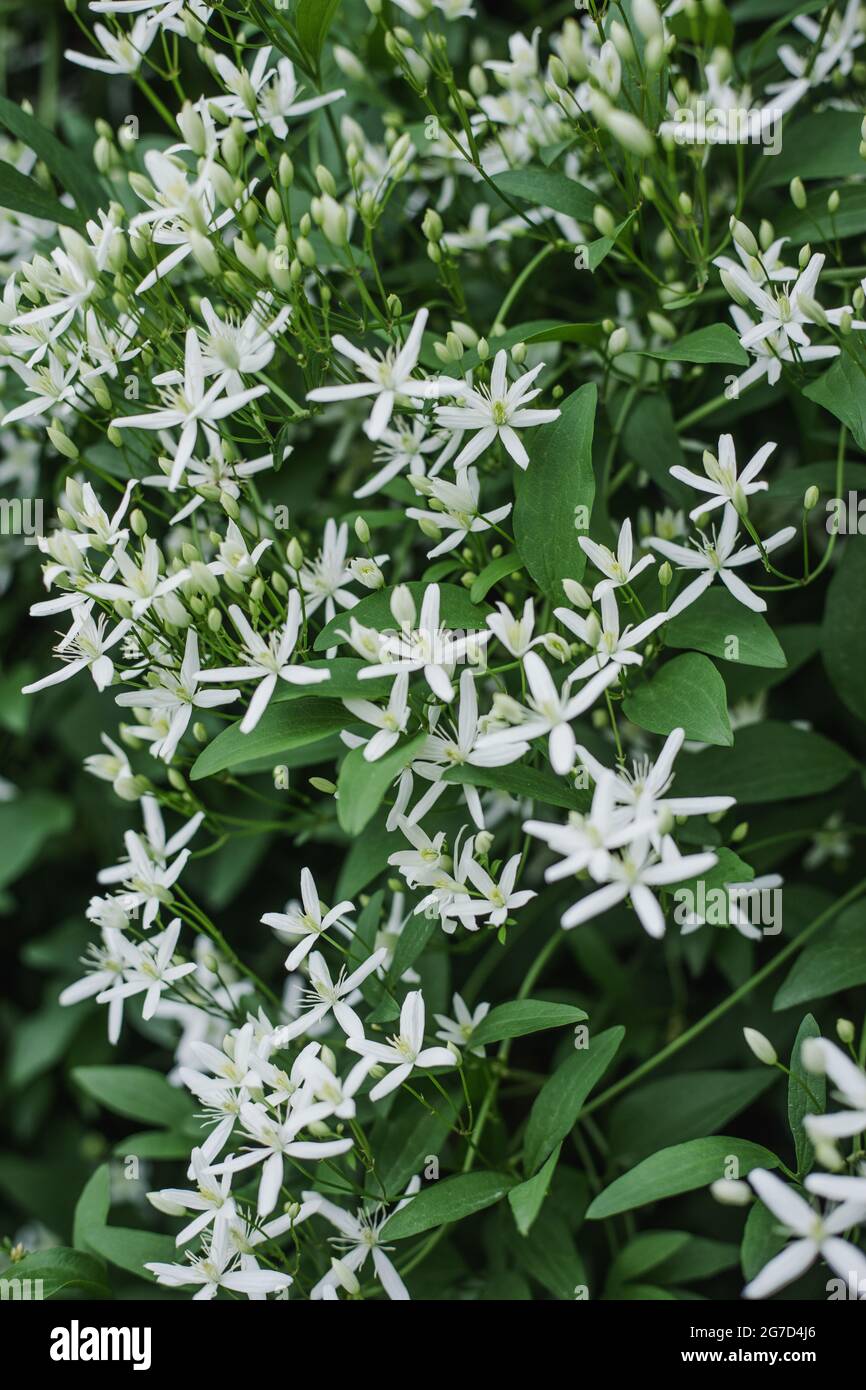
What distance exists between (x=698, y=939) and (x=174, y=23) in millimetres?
1041

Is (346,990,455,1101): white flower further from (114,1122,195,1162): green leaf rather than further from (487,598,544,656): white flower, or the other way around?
(114,1122,195,1162): green leaf

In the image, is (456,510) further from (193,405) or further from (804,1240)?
(804,1240)

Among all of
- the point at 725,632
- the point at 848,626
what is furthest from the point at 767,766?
the point at 725,632

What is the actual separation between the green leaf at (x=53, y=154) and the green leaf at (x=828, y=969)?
3.40 feet

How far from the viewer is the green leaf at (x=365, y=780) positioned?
2.67ft

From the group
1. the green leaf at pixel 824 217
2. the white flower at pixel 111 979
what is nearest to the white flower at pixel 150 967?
the white flower at pixel 111 979

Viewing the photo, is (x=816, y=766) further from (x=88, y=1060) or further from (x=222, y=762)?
(x=88, y=1060)

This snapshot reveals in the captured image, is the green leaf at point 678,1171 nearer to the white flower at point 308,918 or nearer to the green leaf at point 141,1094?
the white flower at point 308,918

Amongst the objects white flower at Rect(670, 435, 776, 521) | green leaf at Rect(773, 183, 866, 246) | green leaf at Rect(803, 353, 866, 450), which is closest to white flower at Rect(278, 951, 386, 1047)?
white flower at Rect(670, 435, 776, 521)

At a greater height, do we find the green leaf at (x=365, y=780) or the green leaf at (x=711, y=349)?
the green leaf at (x=711, y=349)

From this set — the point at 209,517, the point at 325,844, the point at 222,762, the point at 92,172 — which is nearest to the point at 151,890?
the point at 222,762

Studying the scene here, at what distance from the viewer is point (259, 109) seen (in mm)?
1104

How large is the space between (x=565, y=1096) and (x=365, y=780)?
1.09ft

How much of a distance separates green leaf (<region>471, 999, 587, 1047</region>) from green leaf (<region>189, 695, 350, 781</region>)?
0.27 meters
